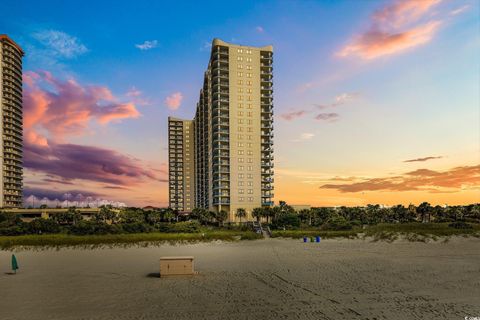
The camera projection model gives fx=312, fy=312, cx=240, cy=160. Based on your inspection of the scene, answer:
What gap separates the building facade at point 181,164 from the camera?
180 m

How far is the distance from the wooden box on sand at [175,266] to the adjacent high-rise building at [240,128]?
78793 millimetres

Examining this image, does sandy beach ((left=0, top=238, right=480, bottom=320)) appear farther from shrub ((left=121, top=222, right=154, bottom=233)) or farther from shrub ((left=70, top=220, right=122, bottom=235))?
shrub ((left=121, top=222, right=154, bottom=233))

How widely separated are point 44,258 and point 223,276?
21.8 m

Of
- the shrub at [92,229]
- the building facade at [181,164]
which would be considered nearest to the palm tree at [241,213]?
the shrub at [92,229]

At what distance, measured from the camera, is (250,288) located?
19328 millimetres

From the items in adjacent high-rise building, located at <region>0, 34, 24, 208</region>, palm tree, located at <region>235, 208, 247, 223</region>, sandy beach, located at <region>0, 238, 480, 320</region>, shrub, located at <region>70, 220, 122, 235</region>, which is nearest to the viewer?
sandy beach, located at <region>0, 238, 480, 320</region>

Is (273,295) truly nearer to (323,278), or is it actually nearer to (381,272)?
(323,278)

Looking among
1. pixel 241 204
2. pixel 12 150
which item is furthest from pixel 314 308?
pixel 12 150

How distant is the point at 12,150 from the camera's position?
126 meters

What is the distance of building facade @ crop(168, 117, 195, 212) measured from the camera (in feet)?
592

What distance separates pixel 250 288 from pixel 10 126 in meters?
145

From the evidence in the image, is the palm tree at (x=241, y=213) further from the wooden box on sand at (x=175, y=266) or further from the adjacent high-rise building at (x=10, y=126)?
the adjacent high-rise building at (x=10, y=126)

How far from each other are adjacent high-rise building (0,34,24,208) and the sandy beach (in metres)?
114

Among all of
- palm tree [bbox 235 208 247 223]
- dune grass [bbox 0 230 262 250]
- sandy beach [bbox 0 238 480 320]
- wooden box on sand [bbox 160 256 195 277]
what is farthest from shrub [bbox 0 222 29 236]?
palm tree [bbox 235 208 247 223]
